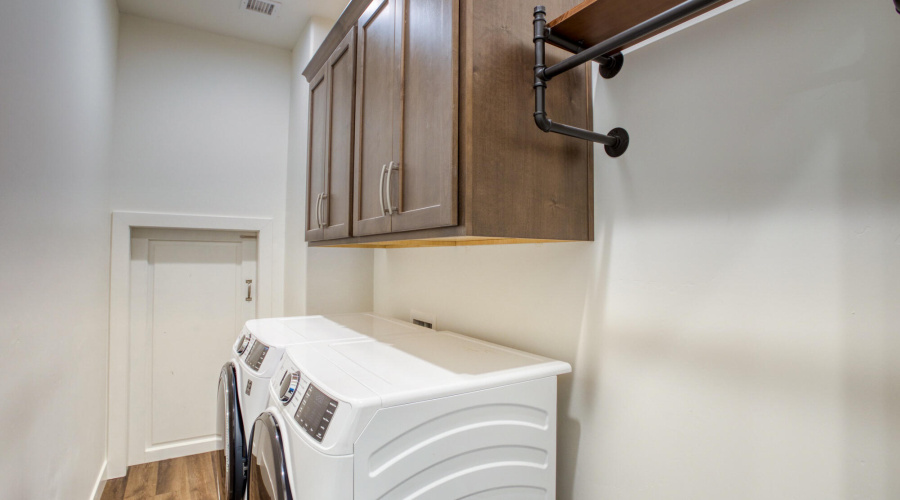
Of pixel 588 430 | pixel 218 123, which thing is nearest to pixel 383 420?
pixel 588 430

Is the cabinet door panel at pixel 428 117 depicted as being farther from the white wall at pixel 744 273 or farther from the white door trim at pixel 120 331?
the white door trim at pixel 120 331

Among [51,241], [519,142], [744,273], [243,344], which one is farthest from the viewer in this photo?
[243,344]

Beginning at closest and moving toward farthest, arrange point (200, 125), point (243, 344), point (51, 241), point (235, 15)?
point (51, 241) → point (243, 344) → point (235, 15) → point (200, 125)

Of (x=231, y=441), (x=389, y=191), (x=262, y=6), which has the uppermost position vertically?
(x=262, y=6)

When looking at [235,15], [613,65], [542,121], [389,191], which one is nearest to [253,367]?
[389,191]

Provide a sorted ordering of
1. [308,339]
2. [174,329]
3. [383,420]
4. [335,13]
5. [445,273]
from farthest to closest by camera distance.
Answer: [174,329]
[335,13]
[445,273]
[308,339]
[383,420]

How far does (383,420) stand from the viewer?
83cm

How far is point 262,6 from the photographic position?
8.56ft

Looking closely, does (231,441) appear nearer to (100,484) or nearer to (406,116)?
(406,116)

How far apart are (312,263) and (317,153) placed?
2.64 feet

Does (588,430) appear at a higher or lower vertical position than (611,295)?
lower

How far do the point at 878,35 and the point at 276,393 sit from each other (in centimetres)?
145

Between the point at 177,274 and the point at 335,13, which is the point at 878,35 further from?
the point at 177,274

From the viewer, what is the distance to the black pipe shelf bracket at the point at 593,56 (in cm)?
78
